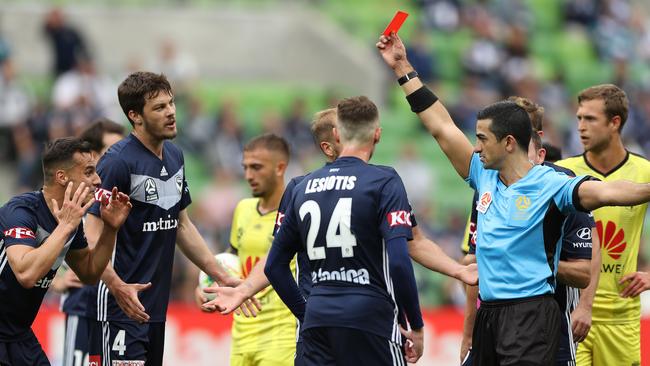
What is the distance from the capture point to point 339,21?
25.8m

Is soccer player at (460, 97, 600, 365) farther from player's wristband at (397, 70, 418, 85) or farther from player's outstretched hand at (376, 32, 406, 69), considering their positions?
player's outstretched hand at (376, 32, 406, 69)

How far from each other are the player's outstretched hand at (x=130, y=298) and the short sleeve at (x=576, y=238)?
9.66 ft

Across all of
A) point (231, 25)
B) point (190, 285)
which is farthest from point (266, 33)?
point (190, 285)

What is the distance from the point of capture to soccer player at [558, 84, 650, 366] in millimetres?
9766

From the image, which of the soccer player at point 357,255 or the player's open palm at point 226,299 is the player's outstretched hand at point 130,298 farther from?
the soccer player at point 357,255

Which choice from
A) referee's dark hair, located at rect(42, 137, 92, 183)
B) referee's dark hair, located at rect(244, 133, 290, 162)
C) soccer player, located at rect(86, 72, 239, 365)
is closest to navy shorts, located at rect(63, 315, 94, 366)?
soccer player, located at rect(86, 72, 239, 365)

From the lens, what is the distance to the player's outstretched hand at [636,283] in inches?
371

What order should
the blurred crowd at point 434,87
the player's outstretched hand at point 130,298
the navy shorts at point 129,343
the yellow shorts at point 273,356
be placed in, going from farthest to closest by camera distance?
1. the blurred crowd at point 434,87
2. the yellow shorts at point 273,356
3. the navy shorts at point 129,343
4. the player's outstretched hand at point 130,298

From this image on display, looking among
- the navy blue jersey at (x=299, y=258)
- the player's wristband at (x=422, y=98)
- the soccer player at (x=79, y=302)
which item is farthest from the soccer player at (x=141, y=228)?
the player's wristband at (x=422, y=98)

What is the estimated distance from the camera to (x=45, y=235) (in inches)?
346

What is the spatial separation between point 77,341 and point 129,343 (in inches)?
31.7

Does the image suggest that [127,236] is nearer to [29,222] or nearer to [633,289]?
[29,222]

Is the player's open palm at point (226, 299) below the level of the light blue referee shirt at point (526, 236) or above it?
below

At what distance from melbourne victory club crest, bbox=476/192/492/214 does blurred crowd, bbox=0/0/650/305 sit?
30.6ft
